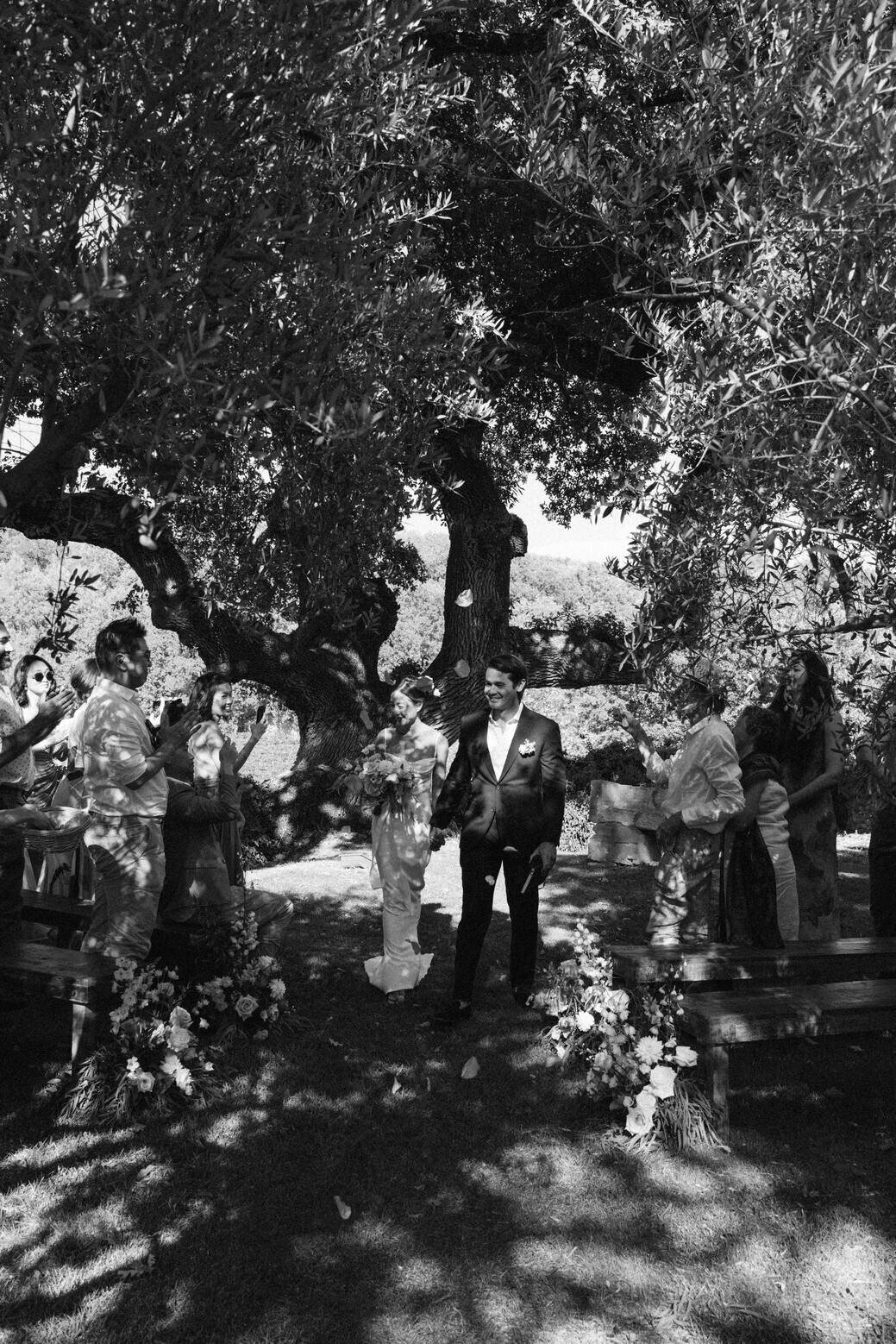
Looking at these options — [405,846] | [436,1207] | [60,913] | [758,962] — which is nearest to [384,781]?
[405,846]

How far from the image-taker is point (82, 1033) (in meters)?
5.60

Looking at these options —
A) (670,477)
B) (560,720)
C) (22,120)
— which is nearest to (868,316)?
(670,477)

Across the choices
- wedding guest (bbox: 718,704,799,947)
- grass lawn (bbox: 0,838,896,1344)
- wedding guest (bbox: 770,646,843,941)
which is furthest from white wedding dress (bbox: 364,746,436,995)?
wedding guest (bbox: 770,646,843,941)

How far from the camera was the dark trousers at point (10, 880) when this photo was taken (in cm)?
609

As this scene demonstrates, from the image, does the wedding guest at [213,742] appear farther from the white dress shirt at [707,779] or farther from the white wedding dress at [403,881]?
the white dress shirt at [707,779]

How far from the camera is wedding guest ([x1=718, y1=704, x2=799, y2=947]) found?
6312mm

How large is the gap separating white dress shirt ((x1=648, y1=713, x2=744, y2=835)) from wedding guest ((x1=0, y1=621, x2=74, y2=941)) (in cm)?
362

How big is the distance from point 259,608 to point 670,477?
605 centimetres

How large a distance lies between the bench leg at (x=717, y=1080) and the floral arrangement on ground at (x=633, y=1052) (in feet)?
0.17

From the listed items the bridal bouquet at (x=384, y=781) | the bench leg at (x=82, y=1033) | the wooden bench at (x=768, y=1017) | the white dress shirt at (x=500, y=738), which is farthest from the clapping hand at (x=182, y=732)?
the wooden bench at (x=768, y=1017)

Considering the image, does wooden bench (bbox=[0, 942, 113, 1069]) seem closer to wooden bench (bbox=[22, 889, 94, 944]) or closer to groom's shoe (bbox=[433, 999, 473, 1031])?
wooden bench (bbox=[22, 889, 94, 944])

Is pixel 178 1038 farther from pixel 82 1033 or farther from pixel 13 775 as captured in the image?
pixel 13 775

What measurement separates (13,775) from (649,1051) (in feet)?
13.9

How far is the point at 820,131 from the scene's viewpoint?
13.4ft
